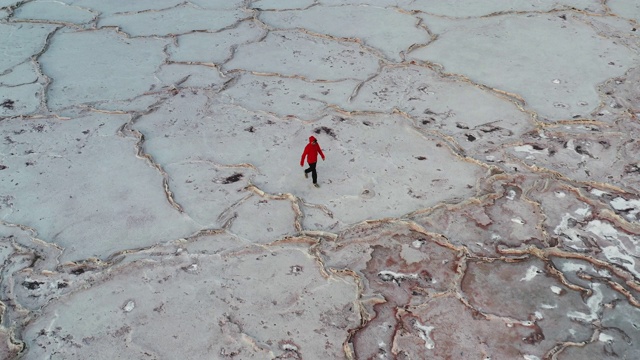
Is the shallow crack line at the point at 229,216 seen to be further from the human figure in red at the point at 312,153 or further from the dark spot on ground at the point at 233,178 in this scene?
the human figure in red at the point at 312,153

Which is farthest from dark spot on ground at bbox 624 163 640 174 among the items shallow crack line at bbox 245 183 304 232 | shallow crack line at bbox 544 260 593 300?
shallow crack line at bbox 245 183 304 232

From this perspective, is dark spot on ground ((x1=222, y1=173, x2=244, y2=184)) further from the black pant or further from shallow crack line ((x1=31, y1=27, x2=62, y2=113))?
shallow crack line ((x1=31, y1=27, x2=62, y2=113))

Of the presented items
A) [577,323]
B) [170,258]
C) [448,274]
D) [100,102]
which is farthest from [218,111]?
[577,323]

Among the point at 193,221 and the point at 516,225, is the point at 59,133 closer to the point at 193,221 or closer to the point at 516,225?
the point at 193,221

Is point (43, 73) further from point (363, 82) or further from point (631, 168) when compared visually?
point (631, 168)

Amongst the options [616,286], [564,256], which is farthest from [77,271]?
[616,286]

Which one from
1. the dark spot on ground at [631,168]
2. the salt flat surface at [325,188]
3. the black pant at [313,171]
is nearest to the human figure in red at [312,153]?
the black pant at [313,171]
